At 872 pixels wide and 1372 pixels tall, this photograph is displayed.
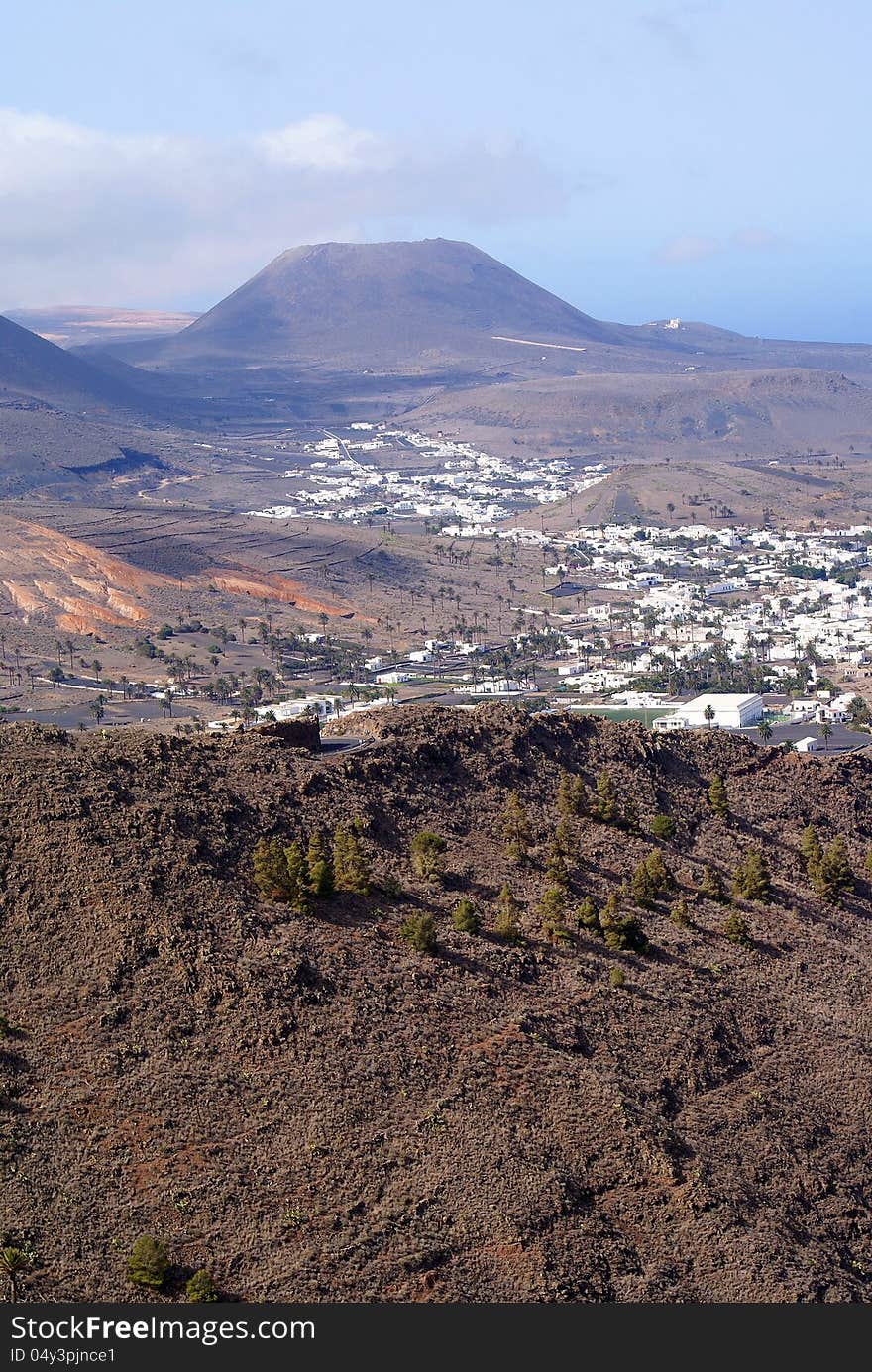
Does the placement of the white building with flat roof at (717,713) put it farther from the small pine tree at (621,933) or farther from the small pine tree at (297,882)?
the small pine tree at (297,882)

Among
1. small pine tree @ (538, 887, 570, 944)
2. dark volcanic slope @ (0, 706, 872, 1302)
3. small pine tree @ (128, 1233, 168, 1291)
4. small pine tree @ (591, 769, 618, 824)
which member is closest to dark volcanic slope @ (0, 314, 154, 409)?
small pine tree @ (591, 769, 618, 824)

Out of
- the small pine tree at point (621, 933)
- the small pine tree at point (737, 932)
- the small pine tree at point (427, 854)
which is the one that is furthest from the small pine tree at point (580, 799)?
the small pine tree at point (621, 933)

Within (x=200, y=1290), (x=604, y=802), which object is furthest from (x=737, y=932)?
(x=200, y=1290)

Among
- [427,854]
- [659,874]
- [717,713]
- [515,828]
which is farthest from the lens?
[717,713]

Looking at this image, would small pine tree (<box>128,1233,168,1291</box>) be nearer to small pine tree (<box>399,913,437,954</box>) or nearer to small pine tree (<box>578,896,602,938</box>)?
small pine tree (<box>399,913,437,954</box>)

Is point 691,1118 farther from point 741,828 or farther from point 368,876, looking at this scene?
point 741,828

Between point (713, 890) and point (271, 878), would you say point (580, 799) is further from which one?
point (271, 878)

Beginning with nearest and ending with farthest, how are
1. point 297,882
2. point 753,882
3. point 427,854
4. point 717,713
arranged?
1. point 297,882
2. point 427,854
3. point 753,882
4. point 717,713
